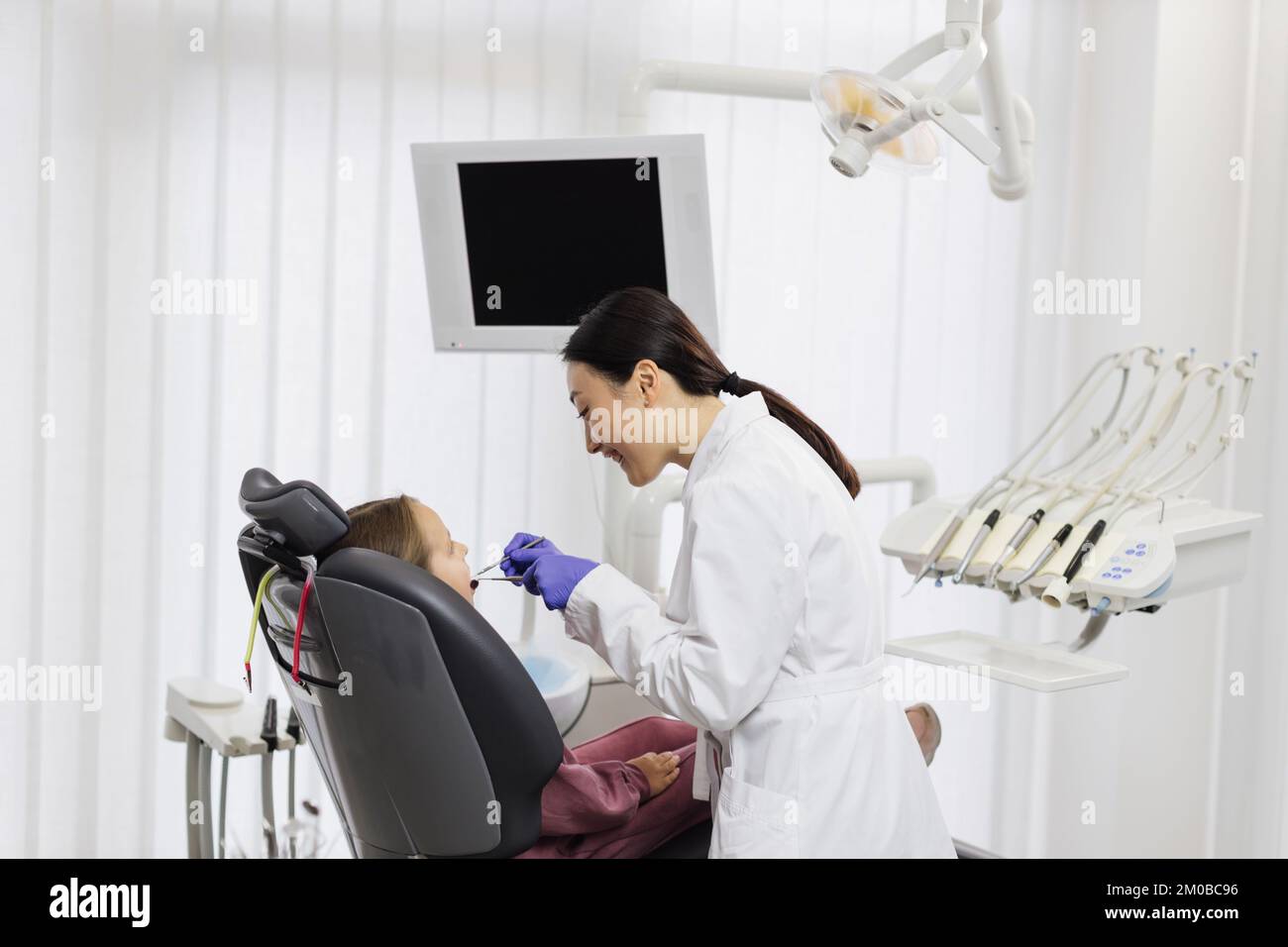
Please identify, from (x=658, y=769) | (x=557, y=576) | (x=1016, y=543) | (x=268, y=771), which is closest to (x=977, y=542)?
(x=1016, y=543)

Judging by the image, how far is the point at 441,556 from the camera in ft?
4.78

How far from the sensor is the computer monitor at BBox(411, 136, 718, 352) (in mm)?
1843

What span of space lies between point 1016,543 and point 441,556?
2.76 feet

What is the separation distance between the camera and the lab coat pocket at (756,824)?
1.32m

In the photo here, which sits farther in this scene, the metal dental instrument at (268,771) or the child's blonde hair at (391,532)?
the metal dental instrument at (268,771)

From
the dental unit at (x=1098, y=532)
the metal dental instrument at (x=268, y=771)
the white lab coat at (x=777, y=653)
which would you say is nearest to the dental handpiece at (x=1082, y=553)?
the dental unit at (x=1098, y=532)

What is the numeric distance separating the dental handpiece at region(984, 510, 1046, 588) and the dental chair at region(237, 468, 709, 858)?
2.60ft

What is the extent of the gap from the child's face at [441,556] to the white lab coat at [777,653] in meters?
0.14

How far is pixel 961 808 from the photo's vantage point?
2922 millimetres

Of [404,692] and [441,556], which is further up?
[441,556]

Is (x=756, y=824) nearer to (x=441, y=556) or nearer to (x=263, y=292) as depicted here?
(x=441, y=556)

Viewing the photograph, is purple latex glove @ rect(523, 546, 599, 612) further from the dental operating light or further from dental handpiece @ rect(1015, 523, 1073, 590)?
dental handpiece @ rect(1015, 523, 1073, 590)

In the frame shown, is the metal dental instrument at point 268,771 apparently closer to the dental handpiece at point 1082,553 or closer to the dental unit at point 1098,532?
the dental unit at point 1098,532
